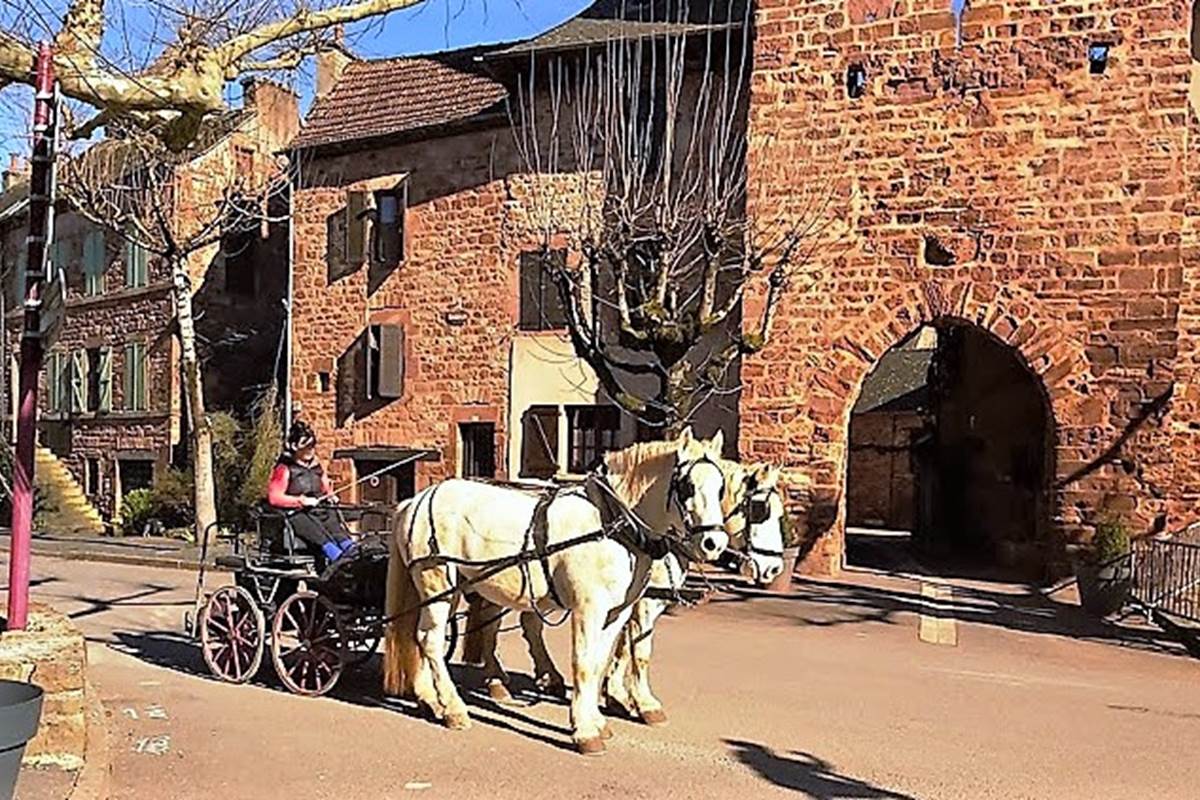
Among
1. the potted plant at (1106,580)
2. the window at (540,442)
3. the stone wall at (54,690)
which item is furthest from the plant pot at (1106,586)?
the stone wall at (54,690)

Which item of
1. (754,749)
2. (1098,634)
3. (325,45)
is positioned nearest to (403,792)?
(754,749)

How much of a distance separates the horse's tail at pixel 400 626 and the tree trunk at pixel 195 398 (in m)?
13.8

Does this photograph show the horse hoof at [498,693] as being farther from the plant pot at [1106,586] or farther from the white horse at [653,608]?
the plant pot at [1106,586]

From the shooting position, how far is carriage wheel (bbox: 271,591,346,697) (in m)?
8.40

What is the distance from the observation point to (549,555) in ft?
24.0

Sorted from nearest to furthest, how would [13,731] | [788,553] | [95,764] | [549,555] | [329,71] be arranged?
[13,731], [95,764], [549,555], [788,553], [329,71]

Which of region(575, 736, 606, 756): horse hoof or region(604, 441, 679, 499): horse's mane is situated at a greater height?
region(604, 441, 679, 499): horse's mane

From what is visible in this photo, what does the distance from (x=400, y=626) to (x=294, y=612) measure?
103cm

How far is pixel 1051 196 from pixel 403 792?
42.4ft

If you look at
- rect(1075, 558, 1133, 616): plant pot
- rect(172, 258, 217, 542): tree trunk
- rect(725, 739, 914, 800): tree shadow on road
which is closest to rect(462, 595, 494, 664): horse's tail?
rect(725, 739, 914, 800): tree shadow on road

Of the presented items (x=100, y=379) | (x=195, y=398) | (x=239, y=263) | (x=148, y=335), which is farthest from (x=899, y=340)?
(x=100, y=379)

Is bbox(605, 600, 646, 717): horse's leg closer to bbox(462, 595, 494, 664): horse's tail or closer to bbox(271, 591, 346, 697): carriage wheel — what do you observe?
bbox(462, 595, 494, 664): horse's tail

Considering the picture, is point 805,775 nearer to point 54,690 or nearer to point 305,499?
point 54,690

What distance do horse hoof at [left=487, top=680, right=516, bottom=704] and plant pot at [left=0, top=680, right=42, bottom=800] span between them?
4218 millimetres
